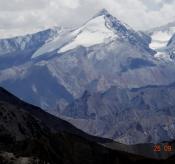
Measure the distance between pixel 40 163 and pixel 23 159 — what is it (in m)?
5.89

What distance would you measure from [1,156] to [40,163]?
406 inches

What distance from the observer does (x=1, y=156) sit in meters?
169

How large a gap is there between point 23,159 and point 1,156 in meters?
6.40

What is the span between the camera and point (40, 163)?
17075 cm

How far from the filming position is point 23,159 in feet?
547
